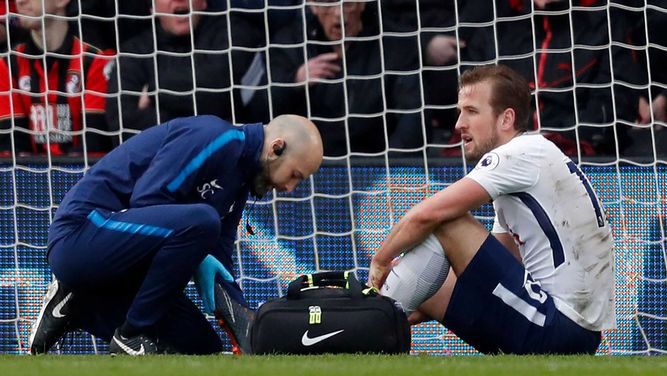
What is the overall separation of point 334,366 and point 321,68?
11.3 ft

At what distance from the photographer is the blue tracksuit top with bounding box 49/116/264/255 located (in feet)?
16.6

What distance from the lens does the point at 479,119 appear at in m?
5.38

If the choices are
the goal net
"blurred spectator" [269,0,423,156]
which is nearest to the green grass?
the goal net

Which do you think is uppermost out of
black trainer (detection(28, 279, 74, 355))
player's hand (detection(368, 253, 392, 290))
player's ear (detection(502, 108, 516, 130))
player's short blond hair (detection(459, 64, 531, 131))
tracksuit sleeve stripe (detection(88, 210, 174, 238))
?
player's short blond hair (detection(459, 64, 531, 131))

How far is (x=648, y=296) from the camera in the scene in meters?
6.54

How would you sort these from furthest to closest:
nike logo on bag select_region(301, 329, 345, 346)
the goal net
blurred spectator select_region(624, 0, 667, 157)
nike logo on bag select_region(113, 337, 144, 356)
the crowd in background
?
the crowd in background < blurred spectator select_region(624, 0, 667, 157) < the goal net < nike logo on bag select_region(113, 337, 144, 356) < nike logo on bag select_region(301, 329, 345, 346)

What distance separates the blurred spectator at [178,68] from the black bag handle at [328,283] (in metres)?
2.27

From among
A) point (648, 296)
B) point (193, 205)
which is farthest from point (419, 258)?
point (648, 296)

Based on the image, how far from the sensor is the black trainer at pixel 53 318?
559cm

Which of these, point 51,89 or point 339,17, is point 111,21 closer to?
point 51,89

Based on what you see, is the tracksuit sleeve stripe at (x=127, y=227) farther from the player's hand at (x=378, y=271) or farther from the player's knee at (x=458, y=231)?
the player's knee at (x=458, y=231)

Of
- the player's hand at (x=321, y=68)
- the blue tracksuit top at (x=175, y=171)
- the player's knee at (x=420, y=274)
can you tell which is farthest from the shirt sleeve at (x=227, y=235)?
the player's hand at (x=321, y=68)

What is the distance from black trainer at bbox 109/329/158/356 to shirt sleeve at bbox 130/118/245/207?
0.50m

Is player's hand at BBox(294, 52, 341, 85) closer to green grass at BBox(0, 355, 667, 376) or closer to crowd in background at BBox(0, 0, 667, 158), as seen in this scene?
crowd in background at BBox(0, 0, 667, 158)
